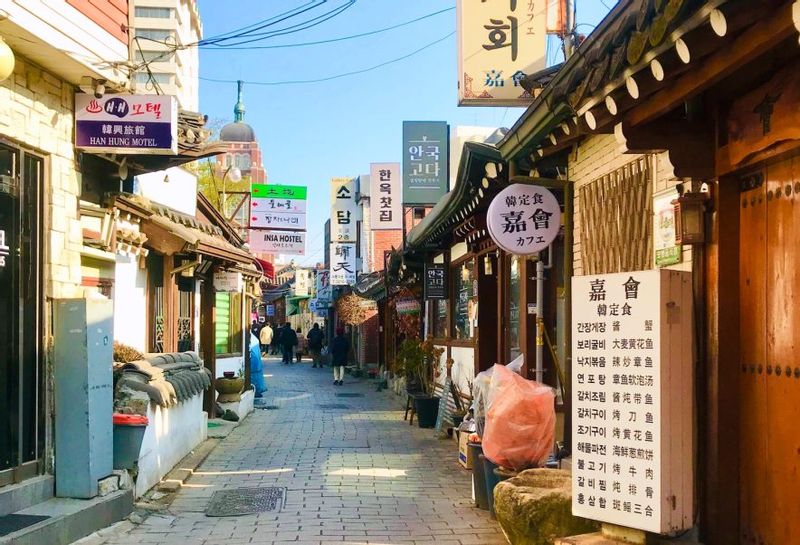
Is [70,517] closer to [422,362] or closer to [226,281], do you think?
[226,281]

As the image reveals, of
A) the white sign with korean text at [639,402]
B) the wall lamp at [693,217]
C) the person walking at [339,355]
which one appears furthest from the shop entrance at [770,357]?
the person walking at [339,355]

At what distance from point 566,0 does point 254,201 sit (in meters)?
13.6

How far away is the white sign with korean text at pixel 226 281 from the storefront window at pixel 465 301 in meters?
4.51

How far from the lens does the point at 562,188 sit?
7.92m

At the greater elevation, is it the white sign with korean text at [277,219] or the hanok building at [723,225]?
the white sign with korean text at [277,219]

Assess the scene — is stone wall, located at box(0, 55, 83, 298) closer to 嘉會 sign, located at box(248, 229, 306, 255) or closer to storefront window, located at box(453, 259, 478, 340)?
storefront window, located at box(453, 259, 478, 340)

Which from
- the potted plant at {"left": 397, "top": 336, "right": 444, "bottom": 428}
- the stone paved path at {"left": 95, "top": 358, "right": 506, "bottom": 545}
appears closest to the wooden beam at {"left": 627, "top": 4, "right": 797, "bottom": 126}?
the stone paved path at {"left": 95, "top": 358, "right": 506, "bottom": 545}

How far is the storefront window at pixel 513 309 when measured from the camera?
406 inches

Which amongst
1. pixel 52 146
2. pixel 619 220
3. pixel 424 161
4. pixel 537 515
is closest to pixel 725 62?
pixel 619 220

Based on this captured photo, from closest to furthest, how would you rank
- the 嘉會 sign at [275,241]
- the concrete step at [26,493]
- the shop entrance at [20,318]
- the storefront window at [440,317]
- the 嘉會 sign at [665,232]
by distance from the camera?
the 嘉會 sign at [665,232] → the concrete step at [26,493] → the shop entrance at [20,318] → the storefront window at [440,317] → the 嘉會 sign at [275,241]

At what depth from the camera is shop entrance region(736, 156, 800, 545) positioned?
412 centimetres

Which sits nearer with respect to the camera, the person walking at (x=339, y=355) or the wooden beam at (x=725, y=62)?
the wooden beam at (x=725, y=62)

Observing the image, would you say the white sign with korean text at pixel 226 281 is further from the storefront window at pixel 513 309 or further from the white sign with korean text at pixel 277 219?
the white sign with korean text at pixel 277 219

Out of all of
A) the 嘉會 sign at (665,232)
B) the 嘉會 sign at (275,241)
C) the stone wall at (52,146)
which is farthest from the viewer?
the 嘉會 sign at (275,241)
